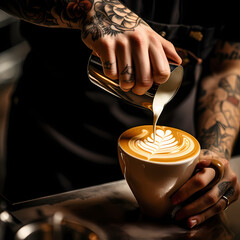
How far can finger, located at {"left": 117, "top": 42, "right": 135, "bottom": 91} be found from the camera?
764 mm

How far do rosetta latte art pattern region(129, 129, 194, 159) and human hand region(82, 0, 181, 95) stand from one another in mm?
188

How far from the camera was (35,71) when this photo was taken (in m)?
1.30

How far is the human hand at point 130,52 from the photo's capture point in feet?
2.49

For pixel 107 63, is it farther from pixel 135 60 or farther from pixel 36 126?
pixel 36 126

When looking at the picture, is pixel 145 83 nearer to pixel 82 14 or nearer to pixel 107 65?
pixel 107 65

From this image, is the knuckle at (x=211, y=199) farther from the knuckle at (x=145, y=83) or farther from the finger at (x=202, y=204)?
the knuckle at (x=145, y=83)

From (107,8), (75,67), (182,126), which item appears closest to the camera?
(107,8)

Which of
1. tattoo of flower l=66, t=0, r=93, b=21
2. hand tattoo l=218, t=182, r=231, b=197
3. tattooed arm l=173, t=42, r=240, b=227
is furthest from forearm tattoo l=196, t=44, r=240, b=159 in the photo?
tattoo of flower l=66, t=0, r=93, b=21

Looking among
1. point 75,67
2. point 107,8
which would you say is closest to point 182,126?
point 75,67

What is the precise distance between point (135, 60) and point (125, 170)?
32 centimetres

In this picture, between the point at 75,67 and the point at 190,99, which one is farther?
the point at 190,99

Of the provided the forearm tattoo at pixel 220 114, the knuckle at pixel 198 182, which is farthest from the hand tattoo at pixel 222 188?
the forearm tattoo at pixel 220 114

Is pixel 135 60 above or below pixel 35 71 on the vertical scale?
above

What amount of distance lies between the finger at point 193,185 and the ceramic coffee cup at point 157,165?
14 millimetres
